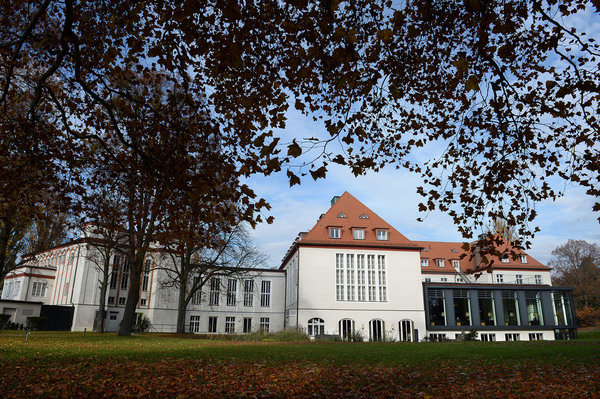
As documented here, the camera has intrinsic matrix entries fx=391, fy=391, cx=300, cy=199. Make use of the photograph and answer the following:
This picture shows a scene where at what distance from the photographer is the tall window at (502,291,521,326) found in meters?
39.1

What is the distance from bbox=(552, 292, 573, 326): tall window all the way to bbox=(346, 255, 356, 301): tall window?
67.9ft

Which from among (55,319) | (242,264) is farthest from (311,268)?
(55,319)

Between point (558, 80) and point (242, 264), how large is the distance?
28.5 m

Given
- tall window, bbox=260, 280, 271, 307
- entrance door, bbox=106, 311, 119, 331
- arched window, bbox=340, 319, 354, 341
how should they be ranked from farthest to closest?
tall window, bbox=260, 280, 271, 307 → entrance door, bbox=106, 311, 119, 331 → arched window, bbox=340, 319, 354, 341

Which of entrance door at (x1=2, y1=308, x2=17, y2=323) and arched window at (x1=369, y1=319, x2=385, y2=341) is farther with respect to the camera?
entrance door at (x1=2, y1=308, x2=17, y2=323)

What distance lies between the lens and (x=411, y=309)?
1510 inches

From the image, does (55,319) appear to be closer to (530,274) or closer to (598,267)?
(530,274)

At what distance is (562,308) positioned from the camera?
131 ft

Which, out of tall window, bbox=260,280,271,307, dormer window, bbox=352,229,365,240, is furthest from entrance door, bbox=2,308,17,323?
dormer window, bbox=352,229,365,240

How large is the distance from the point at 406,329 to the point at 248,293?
64.5ft

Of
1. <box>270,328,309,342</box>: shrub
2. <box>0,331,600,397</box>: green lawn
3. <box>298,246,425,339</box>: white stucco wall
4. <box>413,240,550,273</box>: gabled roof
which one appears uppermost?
<box>413,240,550,273</box>: gabled roof

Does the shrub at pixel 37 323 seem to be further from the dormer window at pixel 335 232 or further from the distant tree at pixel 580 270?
the distant tree at pixel 580 270

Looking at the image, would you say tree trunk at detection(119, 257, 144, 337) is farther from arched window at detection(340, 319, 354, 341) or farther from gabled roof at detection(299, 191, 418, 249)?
arched window at detection(340, 319, 354, 341)

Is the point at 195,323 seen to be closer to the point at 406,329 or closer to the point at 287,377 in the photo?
the point at 406,329
